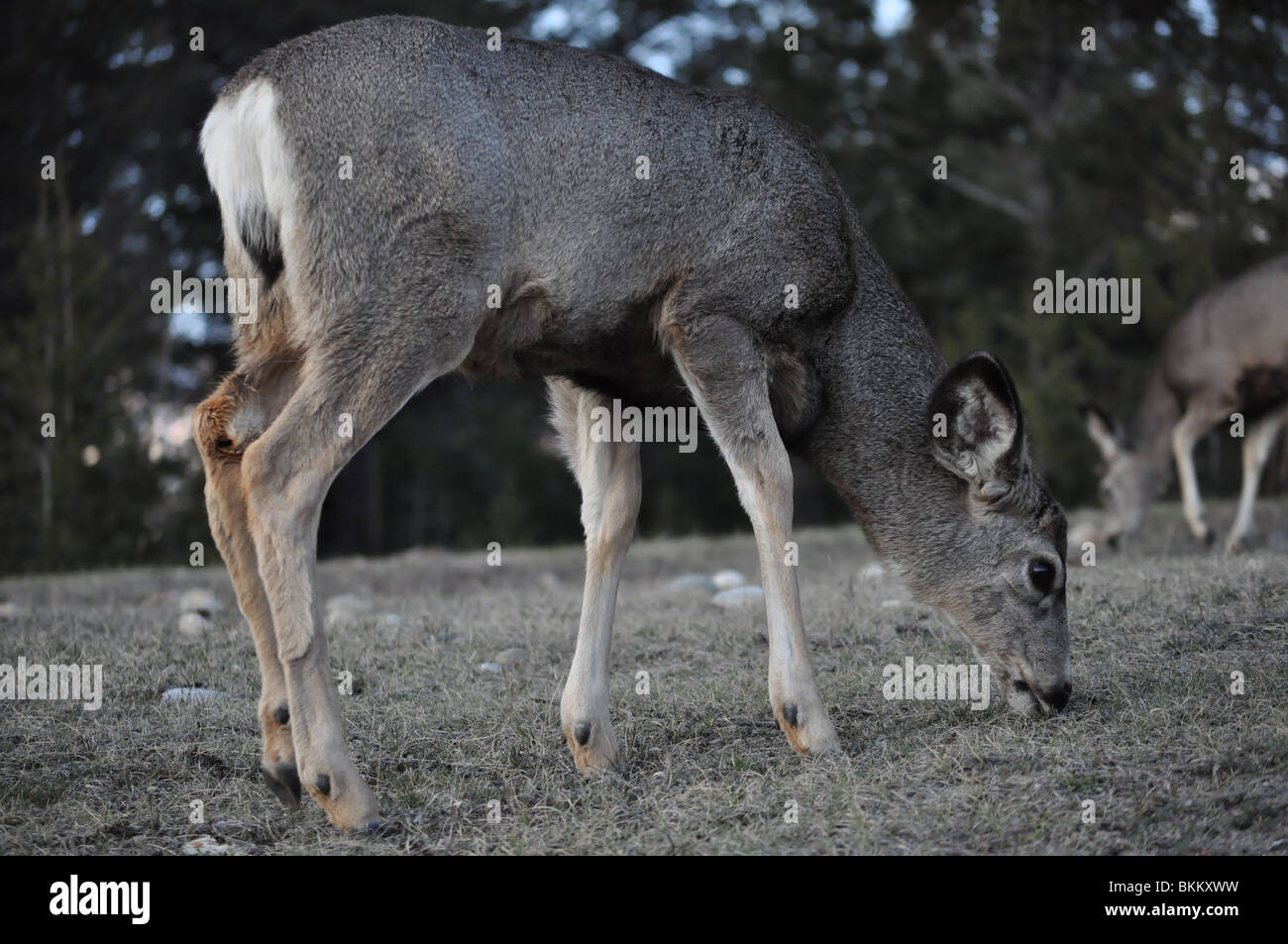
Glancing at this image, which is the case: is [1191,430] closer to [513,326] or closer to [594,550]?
[594,550]

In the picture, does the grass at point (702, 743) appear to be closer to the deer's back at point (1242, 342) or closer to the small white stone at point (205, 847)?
the small white stone at point (205, 847)

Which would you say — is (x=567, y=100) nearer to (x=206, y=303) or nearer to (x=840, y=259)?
(x=840, y=259)

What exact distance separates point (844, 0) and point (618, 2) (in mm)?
3912

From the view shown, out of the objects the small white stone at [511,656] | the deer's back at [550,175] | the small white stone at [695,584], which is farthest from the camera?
the small white stone at [695,584]

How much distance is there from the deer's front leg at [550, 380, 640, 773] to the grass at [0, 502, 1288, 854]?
0.18 meters

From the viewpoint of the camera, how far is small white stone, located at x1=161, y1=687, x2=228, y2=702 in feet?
19.9

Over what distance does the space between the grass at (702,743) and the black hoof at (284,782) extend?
102 millimetres

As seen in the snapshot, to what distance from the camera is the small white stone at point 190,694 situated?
6.08m

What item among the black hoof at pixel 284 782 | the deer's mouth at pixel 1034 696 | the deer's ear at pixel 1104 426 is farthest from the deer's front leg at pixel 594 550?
the deer's ear at pixel 1104 426

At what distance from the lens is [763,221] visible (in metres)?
5.23

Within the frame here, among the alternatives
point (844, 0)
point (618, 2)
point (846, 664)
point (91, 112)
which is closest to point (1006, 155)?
point (844, 0)

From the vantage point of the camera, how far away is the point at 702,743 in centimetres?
539

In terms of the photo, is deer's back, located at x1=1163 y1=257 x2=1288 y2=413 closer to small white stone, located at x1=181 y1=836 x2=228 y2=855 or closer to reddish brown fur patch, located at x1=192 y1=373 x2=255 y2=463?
reddish brown fur patch, located at x1=192 y1=373 x2=255 y2=463

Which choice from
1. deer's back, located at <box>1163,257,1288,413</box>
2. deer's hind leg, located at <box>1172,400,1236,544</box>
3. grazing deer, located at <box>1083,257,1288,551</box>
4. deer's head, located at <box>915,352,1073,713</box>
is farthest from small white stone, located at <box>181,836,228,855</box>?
deer's back, located at <box>1163,257,1288,413</box>
